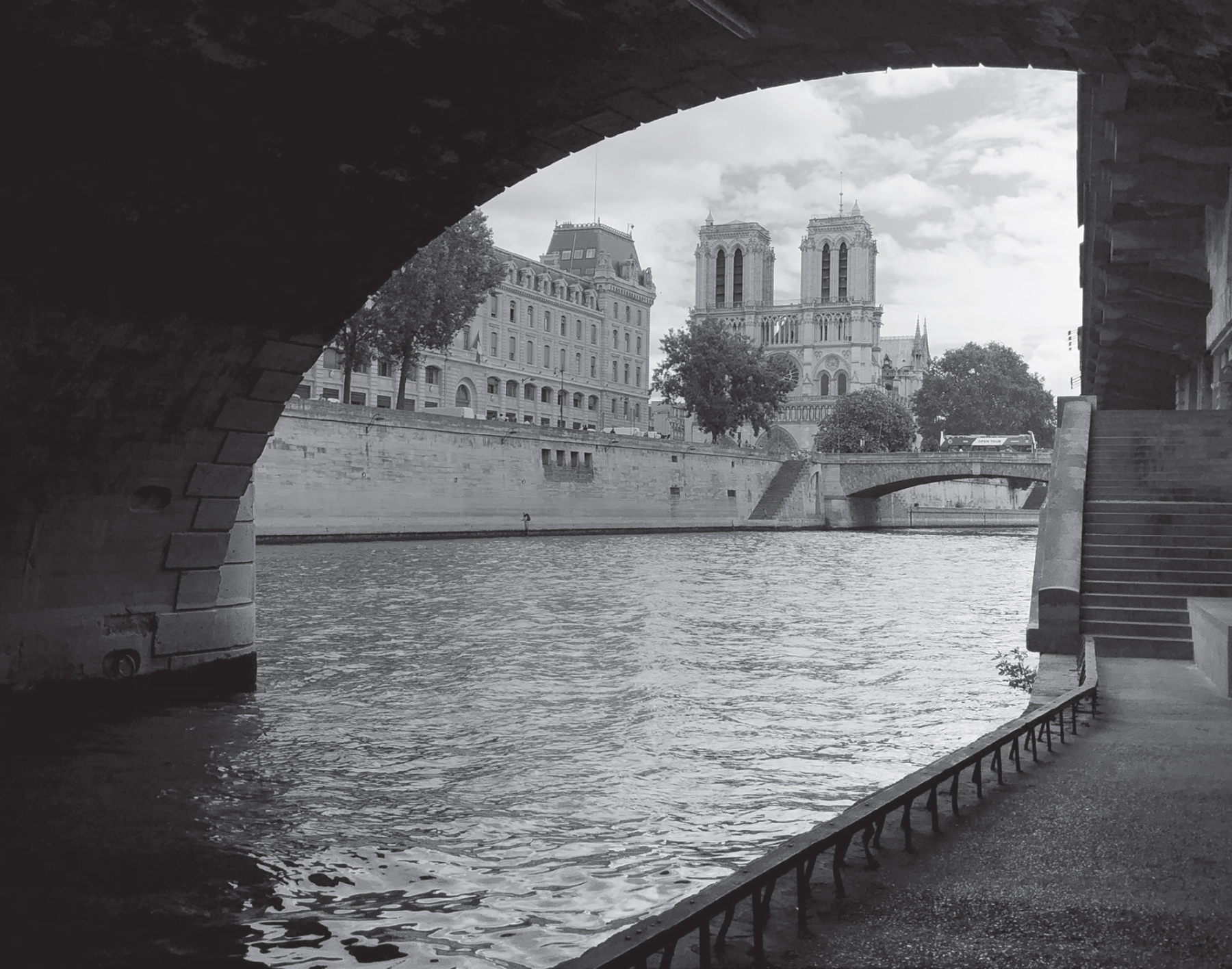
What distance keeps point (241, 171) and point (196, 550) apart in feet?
12.9

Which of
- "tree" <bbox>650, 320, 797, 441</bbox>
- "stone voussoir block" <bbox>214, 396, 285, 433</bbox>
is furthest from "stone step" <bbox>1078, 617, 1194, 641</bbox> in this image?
"tree" <bbox>650, 320, 797, 441</bbox>

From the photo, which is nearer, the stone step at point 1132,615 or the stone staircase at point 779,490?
the stone step at point 1132,615

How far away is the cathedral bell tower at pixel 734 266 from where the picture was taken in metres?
125

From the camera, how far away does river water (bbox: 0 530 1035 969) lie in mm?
5438

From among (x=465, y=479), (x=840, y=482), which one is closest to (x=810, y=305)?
(x=840, y=482)

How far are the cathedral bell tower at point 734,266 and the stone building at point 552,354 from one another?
25587 millimetres

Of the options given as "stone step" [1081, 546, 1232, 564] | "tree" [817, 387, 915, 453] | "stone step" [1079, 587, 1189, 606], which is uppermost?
"tree" [817, 387, 915, 453]

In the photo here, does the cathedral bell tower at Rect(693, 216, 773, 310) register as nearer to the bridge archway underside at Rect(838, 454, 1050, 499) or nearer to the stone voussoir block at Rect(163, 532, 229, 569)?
the bridge archway underside at Rect(838, 454, 1050, 499)

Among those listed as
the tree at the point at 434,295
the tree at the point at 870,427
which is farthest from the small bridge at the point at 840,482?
the tree at the point at 434,295

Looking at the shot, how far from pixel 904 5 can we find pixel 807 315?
390 feet

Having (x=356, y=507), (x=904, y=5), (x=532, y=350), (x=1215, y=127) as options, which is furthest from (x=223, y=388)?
(x=532, y=350)

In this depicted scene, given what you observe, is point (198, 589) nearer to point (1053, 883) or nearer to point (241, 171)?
point (241, 171)

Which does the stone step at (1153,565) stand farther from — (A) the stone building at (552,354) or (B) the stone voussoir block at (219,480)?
(A) the stone building at (552,354)

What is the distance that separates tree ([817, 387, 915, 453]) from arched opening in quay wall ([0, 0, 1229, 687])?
8354cm
